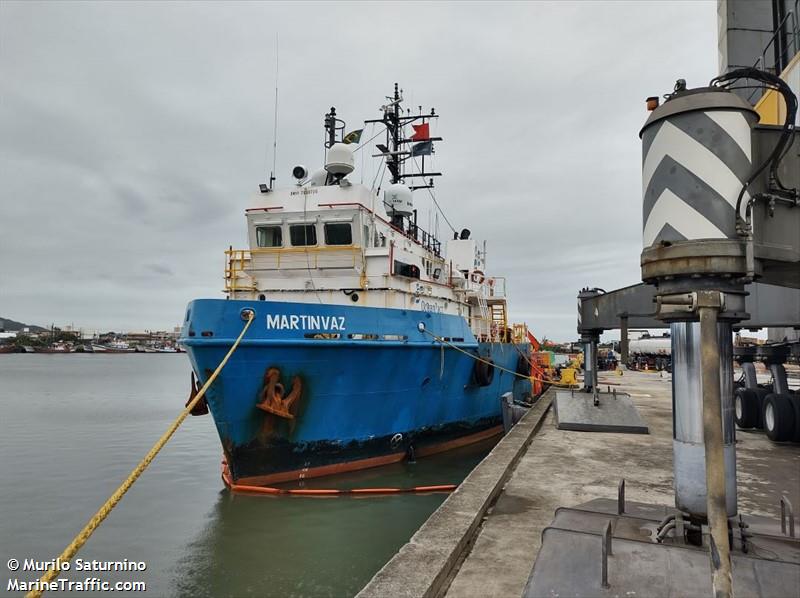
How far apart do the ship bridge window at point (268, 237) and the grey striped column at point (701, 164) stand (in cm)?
Answer: 1049

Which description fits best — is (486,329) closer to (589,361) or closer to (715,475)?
(589,361)

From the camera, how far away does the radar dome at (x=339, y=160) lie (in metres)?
12.6

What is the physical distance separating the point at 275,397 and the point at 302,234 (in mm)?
4454

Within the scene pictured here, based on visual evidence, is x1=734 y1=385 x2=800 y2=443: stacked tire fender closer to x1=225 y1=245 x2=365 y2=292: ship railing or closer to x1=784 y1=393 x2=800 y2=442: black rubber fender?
x1=784 y1=393 x2=800 y2=442: black rubber fender

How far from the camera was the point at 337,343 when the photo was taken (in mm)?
9492

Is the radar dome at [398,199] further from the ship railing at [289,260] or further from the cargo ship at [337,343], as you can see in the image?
the ship railing at [289,260]

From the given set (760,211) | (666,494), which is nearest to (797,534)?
(760,211)

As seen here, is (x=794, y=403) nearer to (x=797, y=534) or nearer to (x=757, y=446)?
(x=757, y=446)

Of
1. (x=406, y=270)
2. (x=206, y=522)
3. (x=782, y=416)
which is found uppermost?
(x=406, y=270)

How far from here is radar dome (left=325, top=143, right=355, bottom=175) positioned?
12637 mm

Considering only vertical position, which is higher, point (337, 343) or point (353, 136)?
point (353, 136)

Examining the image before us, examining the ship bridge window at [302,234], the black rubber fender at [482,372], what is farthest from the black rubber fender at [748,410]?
the ship bridge window at [302,234]

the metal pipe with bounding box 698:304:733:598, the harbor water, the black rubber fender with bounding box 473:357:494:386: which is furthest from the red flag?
the metal pipe with bounding box 698:304:733:598

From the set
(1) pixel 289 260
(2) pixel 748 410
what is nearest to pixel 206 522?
(1) pixel 289 260
